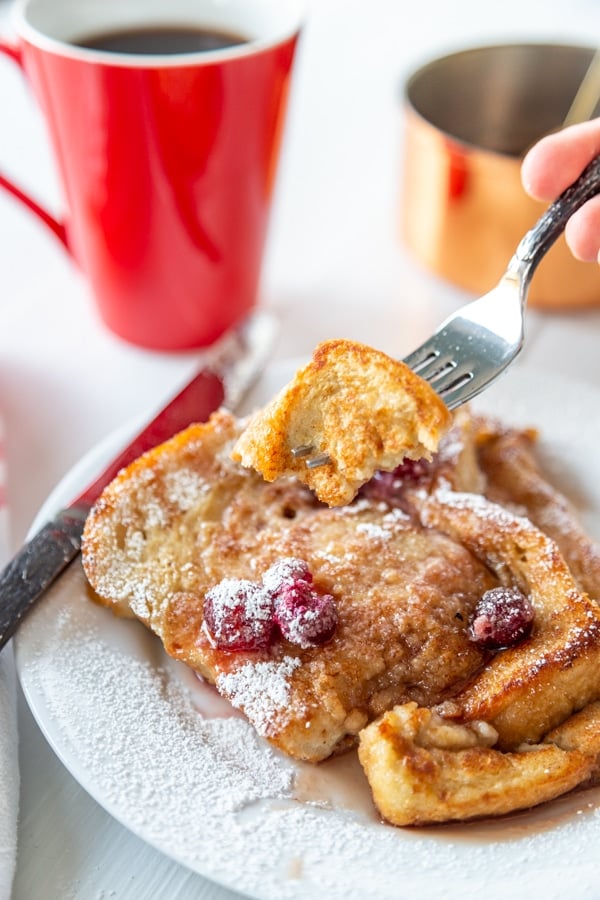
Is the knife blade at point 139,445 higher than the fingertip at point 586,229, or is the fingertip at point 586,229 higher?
the fingertip at point 586,229

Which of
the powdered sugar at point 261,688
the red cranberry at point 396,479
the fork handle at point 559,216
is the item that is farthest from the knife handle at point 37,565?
the fork handle at point 559,216

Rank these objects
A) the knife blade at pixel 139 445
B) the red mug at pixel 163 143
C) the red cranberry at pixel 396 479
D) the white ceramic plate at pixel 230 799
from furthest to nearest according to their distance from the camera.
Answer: the red mug at pixel 163 143
the red cranberry at pixel 396 479
the knife blade at pixel 139 445
the white ceramic plate at pixel 230 799

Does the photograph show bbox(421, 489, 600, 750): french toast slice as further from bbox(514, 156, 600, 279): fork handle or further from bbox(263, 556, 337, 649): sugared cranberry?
bbox(514, 156, 600, 279): fork handle

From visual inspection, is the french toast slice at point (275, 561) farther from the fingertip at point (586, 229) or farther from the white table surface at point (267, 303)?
the fingertip at point (586, 229)

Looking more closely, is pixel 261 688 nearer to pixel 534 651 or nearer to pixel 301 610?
pixel 301 610

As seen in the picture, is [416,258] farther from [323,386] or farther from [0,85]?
[0,85]

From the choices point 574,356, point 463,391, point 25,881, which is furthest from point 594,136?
point 25,881

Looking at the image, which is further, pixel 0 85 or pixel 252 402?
pixel 0 85
